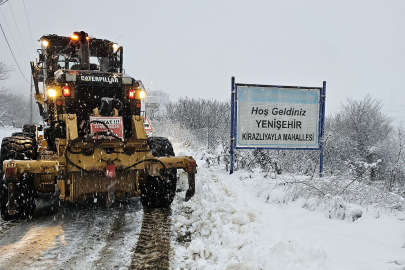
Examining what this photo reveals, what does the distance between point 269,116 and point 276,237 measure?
402cm

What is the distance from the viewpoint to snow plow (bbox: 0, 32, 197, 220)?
4.40m

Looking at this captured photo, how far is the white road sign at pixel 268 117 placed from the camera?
23.2 feet

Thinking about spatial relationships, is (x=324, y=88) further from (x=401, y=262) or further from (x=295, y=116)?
(x=401, y=262)

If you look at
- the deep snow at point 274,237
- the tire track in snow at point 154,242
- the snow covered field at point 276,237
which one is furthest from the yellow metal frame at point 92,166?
the snow covered field at point 276,237

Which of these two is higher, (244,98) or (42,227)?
(244,98)

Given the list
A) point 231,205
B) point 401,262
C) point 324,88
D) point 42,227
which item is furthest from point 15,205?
point 324,88

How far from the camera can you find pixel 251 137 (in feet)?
23.2

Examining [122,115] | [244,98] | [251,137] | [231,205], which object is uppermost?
[244,98]

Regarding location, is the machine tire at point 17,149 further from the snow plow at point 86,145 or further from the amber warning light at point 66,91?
the amber warning light at point 66,91

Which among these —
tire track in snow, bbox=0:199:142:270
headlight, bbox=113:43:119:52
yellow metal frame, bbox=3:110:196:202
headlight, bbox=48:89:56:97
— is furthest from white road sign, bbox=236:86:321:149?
headlight, bbox=48:89:56:97

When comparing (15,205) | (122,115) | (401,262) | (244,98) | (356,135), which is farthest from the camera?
(356,135)

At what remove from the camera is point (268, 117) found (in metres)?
7.10

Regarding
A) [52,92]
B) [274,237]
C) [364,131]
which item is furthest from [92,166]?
[364,131]

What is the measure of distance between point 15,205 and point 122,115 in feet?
7.39
